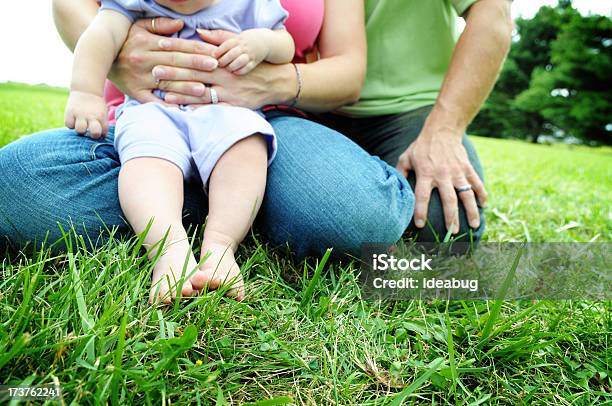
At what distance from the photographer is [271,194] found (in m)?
1.36

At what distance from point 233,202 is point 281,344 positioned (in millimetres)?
397

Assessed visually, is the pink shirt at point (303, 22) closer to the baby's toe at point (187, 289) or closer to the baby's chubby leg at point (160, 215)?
the baby's chubby leg at point (160, 215)

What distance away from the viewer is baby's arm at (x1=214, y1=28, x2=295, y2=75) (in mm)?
1380

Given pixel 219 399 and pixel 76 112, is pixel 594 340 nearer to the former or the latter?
pixel 219 399

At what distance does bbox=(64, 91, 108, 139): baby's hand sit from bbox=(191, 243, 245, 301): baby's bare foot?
47 centimetres

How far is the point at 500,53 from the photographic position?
5.35ft

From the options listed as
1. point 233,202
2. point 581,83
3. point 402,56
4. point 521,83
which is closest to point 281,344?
point 233,202

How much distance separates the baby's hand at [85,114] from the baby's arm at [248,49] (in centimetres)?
34

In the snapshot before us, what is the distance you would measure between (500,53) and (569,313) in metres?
0.83

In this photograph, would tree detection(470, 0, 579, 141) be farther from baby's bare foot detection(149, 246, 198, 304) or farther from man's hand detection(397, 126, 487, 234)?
baby's bare foot detection(149, 246, 198, 304)

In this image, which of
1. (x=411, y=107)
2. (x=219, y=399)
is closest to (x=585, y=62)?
(x=411, y=107)

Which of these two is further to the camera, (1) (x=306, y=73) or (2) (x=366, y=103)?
(2) (x=366, y=103)

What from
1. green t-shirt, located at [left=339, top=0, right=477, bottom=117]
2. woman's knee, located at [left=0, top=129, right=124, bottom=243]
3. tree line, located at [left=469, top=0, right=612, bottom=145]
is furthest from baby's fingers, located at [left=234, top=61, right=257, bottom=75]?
tree line, located at [left=469, top=0, right=612, bottom=145]

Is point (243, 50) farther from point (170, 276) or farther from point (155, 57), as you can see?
point (170, 276)
